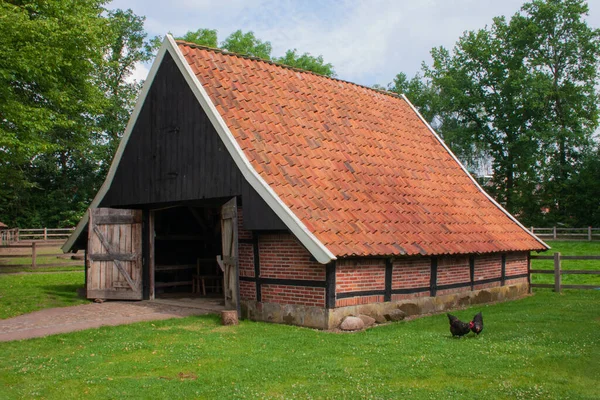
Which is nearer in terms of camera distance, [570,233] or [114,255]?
[114,255]

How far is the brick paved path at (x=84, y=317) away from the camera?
39.0ft

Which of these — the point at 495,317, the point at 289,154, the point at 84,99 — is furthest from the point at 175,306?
the point at 84,99

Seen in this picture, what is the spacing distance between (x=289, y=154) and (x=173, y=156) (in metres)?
2.96

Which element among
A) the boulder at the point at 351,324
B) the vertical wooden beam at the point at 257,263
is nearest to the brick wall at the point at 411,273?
the boulder at the point at 351,324

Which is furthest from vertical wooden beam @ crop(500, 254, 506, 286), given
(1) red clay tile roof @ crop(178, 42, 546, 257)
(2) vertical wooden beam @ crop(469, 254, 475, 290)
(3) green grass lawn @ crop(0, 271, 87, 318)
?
(3) green grass lawn @ crop(0, 271, 87, 318)

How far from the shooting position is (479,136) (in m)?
46.2

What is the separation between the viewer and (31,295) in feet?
54.6

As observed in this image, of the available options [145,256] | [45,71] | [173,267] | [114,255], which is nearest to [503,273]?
[173,267]

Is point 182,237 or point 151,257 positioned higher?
point 182,237

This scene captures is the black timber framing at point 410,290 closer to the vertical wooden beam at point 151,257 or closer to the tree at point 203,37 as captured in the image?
the vertical wooden beam at point 151,257

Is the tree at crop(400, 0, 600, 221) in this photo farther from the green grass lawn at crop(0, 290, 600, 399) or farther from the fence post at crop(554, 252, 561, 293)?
Result: the green grass lawn at crop(0, 290, 600, 399)

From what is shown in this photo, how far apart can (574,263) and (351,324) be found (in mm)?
18085

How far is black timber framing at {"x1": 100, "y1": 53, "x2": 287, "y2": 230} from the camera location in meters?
13.3

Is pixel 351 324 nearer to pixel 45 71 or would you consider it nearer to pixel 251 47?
pixel 45 71
